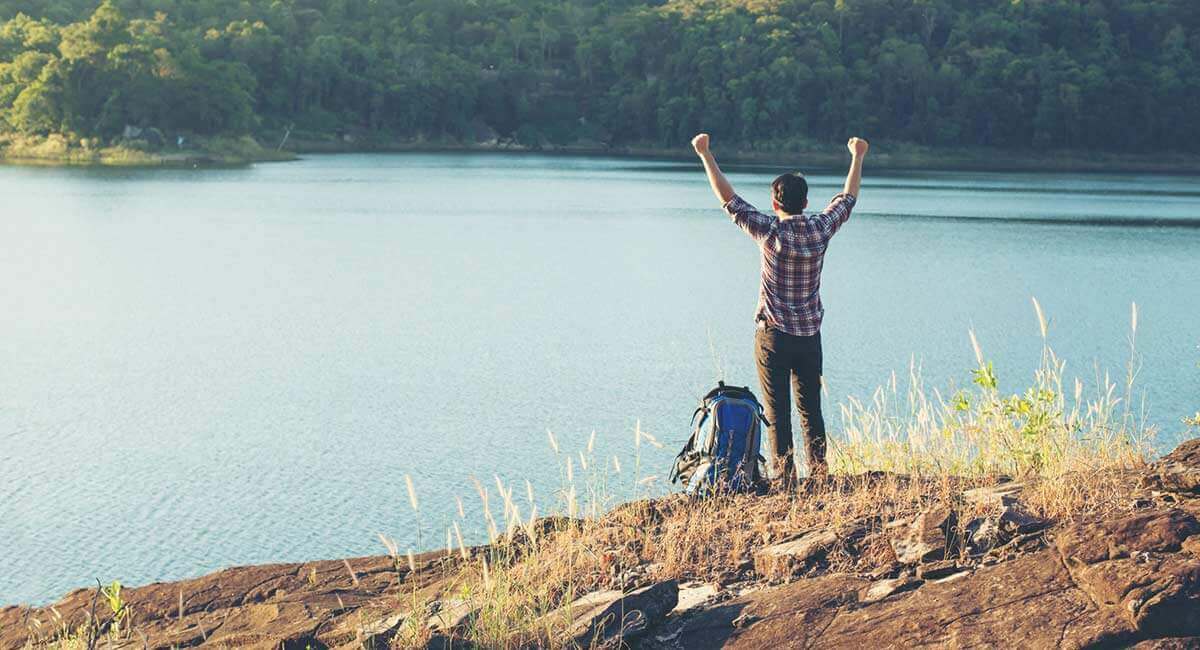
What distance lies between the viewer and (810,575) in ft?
18.6

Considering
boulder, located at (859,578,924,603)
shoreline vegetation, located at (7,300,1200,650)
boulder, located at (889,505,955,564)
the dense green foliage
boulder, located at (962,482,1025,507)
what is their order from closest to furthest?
shoreline vegetation, located at (7,300,1200,650)
boulder, located at (859,578,924,603)
boulder, located at (889,505,955,564)
boulder, located at (962,482,1025,507)
the dense green foliage

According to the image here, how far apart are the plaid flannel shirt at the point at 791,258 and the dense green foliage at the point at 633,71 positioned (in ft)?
297

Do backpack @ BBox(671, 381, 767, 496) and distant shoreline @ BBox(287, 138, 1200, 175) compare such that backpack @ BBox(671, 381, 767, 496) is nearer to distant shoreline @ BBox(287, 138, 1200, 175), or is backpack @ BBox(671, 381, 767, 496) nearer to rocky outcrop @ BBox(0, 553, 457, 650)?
rocky outcrop @ BBox(0, 553, 457, 650)

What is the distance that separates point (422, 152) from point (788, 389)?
119m

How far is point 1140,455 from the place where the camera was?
6664 millimetres

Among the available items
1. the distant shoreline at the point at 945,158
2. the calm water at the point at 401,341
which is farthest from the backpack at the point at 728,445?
the distant shoreline at the point at 945,158

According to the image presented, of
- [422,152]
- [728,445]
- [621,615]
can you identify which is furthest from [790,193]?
[422,152]

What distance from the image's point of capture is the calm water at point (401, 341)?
476 inches

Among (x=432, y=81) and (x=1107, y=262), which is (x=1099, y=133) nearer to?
(x=432, y=81)

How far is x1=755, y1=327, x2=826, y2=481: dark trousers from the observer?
693 centimetres

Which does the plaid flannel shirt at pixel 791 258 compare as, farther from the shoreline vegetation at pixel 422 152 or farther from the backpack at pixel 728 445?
the shoreline vegetation at pixel 422 152

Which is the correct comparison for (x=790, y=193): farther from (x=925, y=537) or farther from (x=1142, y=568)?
(x=1142, y=568)

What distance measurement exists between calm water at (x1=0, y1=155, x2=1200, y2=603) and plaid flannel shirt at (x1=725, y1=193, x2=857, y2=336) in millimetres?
3996

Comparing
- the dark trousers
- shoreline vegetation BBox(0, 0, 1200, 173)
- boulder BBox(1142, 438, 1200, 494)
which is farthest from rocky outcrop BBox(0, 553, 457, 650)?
shoreline vegetation BBox(0, 0, 1200, 173)
